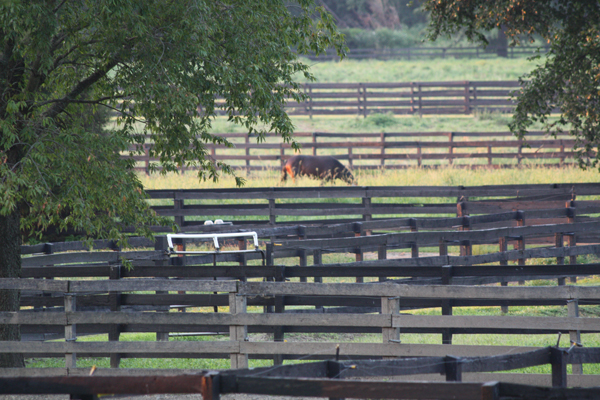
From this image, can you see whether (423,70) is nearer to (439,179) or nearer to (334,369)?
(439,179)

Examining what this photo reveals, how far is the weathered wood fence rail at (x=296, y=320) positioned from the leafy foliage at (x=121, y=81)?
101cm

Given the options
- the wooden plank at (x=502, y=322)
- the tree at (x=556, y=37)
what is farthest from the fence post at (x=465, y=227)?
the wooden plank at (x=502, y=322)

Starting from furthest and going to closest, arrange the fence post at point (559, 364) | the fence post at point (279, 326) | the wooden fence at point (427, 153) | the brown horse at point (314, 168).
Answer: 1. the wooden fence at point (427, 153)
2. the brown horse at point (314, 168)
3. the fence post at point (279, 326)
4. the fence post at point (559, 364)

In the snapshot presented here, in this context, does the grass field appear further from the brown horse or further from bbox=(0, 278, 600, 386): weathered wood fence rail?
bbox=(0, 278, 600, 386): weathered wood fence rail

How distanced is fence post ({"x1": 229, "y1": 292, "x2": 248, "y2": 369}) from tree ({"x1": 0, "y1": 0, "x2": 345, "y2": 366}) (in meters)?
1.74

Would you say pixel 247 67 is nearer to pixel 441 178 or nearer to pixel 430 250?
pixel 430 250

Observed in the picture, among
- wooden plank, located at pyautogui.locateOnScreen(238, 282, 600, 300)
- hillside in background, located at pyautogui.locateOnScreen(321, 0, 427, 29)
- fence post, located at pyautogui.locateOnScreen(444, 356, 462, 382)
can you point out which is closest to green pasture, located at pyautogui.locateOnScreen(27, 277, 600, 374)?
wooden plank, located at pyautogui.locateOnScreen(238, 282, 600, 300)

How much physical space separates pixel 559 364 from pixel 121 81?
5745 mm

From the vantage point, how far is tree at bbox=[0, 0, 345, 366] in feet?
22.9

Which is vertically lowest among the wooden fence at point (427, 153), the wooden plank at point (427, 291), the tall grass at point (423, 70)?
the wooden plank at point (427, 291)

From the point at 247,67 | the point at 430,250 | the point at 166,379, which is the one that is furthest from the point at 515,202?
the point at 166,379

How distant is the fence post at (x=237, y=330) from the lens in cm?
681

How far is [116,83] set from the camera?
802 cm

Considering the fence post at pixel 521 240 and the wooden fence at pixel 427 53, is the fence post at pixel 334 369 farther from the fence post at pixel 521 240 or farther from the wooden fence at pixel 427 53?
the wooden fence at pixel 427 53
